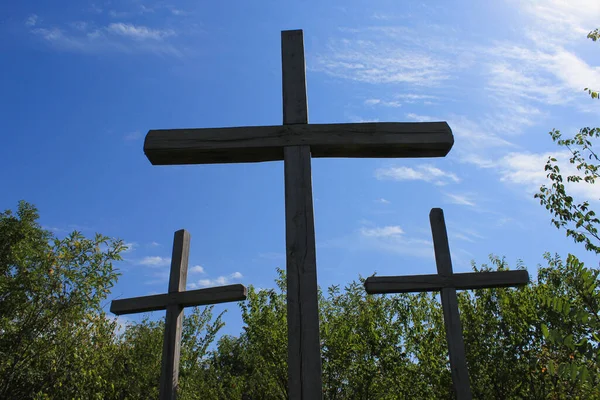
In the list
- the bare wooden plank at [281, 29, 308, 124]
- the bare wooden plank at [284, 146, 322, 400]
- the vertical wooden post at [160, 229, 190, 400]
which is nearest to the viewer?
the bare wooden plank at [284, 146, 322, 400]

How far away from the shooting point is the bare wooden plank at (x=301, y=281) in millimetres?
3141

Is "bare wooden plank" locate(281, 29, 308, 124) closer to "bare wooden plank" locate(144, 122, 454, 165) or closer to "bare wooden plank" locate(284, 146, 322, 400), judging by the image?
"bare wooden plank" locate(144, 122, 454, 165)

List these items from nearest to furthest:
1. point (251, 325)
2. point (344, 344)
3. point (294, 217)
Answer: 1. point (294, 217)
2. point (344, 344)
3. point (251, 325)

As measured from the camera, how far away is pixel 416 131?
3.90 m

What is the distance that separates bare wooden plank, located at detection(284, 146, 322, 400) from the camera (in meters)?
3.14

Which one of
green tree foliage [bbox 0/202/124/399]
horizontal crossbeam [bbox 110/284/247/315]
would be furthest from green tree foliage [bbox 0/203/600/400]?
horizontal crossbeam [bbox 110/284/247/315]

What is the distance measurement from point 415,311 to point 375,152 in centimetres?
605

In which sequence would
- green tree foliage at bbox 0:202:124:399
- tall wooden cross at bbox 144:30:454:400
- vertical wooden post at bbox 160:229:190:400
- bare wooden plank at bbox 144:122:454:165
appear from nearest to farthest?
tall wooden cross at bbox 144:30:454:400
bare wooden plank at bbox 144:122:454:165
vertical wooden post at bbox 160:229:190:400
green tree foliage at bbox 0:202:124:399

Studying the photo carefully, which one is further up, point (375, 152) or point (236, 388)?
point (375, 152)

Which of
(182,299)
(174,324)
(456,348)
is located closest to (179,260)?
(182,299)

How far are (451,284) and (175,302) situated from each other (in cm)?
326

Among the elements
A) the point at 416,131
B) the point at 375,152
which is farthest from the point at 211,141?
the point at 416,131

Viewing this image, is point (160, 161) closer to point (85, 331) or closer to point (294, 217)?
point (294, 217)

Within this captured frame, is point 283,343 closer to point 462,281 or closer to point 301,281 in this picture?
point 462,281
